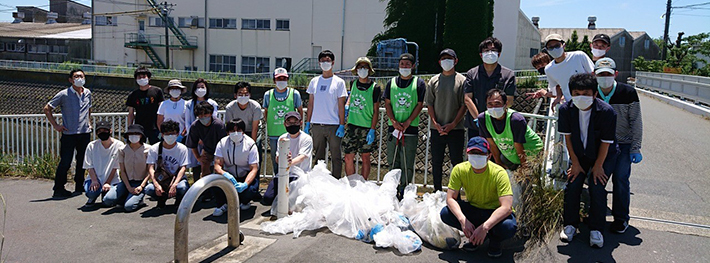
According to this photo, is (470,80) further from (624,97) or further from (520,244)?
(520,244)

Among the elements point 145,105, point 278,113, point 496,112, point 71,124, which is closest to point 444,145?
point 496,112

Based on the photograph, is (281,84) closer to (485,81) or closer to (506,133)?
(485,81)

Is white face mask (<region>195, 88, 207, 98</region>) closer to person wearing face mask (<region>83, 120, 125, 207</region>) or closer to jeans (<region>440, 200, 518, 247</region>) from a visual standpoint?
person wearing face mask (<region>83, 120, 125, 207</region>)

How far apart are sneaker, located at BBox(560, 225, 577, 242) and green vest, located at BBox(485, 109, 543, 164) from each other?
0.79m

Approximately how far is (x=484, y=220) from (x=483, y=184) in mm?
329

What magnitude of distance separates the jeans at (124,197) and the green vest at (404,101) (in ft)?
10.9

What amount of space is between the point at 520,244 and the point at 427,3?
3053 cm

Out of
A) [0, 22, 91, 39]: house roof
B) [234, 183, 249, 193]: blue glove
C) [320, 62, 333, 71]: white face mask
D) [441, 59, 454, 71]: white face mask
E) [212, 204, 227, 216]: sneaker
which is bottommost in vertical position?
[212, 204, 227, 216]: sneaker

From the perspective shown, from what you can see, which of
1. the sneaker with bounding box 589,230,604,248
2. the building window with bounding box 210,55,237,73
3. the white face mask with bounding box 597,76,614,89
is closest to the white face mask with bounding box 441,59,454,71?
the white face mask with bounding box 597,76,614,89

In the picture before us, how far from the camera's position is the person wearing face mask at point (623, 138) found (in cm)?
502

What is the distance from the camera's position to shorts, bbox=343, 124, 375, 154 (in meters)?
6.48

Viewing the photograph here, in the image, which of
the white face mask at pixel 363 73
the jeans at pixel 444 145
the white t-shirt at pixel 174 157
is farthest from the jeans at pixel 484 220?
the white t-shirt at pixel 174 157

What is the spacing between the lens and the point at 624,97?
5098 mm

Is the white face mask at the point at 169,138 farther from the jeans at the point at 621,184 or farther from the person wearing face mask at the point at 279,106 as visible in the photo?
the jeans at the point at 621,184
